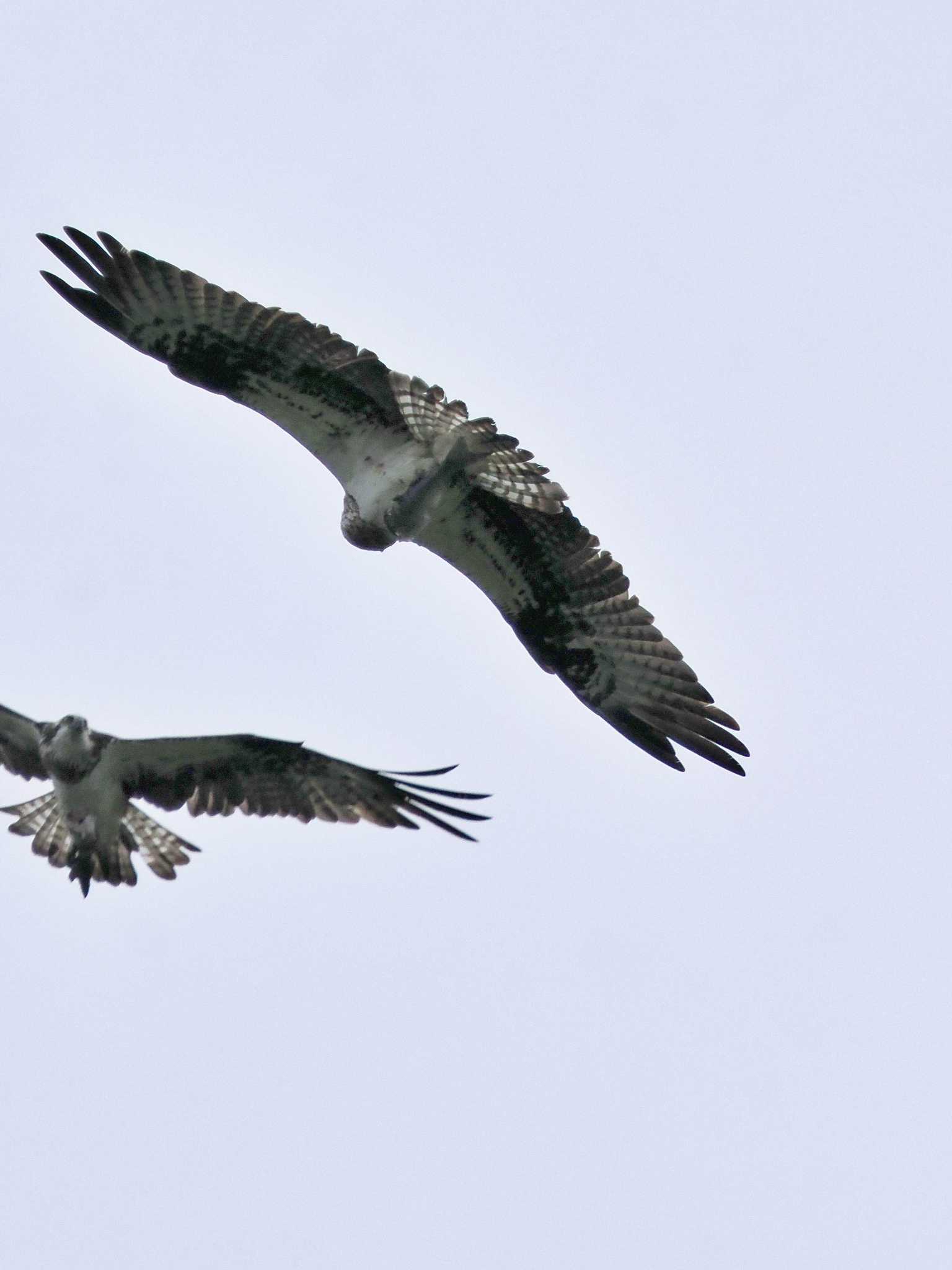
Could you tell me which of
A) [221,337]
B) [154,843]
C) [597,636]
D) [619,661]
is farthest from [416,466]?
[154,843]

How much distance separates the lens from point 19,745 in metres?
14.9

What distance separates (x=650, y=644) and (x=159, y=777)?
3.02 meters

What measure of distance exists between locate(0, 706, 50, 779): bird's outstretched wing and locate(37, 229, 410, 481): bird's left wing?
2.09m

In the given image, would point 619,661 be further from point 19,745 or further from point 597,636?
point 19,745

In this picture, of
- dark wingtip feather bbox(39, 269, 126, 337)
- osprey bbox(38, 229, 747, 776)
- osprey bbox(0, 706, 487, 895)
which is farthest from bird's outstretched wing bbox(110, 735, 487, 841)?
dark wingtip feather bbox(39, 269, 126, 337)

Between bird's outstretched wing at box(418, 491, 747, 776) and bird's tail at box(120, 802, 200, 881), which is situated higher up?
bird's outstretched wing at box(418, 491, 747, 776)

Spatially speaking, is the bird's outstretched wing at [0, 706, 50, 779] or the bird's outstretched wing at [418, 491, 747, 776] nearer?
the bird's outstretched wing at [0, 706, 50, 779]

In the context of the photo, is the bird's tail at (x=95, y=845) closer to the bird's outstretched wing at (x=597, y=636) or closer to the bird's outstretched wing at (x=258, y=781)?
the bird's outstretched wing at (x=258, y=781)

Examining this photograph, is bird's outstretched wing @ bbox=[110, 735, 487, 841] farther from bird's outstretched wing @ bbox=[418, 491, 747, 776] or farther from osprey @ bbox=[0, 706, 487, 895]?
bird's outstretched wing @ bbox=[418, 491, 747, 776]

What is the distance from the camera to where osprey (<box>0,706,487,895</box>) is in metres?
14.5

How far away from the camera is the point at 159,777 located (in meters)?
14.7

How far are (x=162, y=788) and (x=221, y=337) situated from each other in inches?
97.5

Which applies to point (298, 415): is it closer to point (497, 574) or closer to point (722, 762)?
point (497, 574)

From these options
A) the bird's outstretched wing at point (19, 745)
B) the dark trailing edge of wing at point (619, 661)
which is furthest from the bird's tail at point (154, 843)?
the dark trailing edge of wing at point (619, 661)
